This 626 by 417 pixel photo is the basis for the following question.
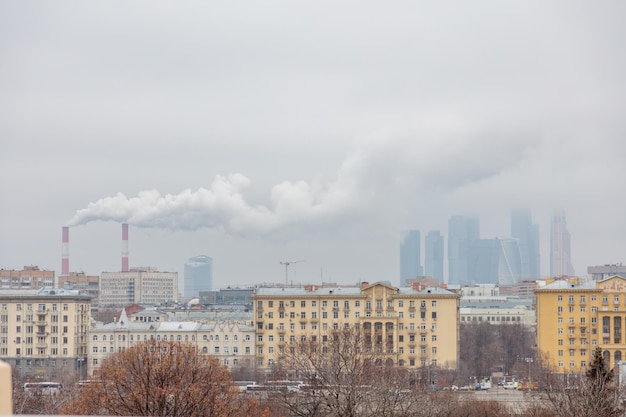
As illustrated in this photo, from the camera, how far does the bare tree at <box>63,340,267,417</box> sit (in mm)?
18156

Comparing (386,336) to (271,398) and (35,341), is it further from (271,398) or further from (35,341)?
(271,398)

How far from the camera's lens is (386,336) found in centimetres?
4681

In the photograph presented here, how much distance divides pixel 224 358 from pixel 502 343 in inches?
745

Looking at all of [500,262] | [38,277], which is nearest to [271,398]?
[38,277]

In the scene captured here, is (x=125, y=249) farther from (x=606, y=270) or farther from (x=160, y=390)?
(x=160, y=390)

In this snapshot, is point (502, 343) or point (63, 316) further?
point (502, 343)

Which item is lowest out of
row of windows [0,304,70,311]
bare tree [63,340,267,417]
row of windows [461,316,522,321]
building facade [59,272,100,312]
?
row of windows [461,316,522,321]

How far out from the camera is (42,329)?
49.3 meters

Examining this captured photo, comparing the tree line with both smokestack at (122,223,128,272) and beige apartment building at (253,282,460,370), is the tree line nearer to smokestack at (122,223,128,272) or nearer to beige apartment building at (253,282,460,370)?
beige apartment building at (253,282,460,370)

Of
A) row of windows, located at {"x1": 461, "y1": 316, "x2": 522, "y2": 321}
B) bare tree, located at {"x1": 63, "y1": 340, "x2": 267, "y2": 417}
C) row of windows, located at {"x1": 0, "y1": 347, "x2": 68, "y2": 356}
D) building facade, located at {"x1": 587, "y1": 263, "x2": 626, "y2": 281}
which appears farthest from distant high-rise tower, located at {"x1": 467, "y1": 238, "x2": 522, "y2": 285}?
bare tree, located at {"x1": 63, "y1": 340, "x2": 267, "y2": 417}

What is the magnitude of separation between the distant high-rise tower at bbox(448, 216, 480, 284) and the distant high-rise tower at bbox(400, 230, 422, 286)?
5213 millimetres

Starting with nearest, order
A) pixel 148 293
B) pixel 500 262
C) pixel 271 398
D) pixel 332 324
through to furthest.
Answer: pixel 271 398 < pixel 332 324 < pixel 148 293 < pixel 500 262

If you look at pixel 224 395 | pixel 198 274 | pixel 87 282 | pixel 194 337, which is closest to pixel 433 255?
pixel 198 274

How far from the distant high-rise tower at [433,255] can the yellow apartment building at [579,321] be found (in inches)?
5439
